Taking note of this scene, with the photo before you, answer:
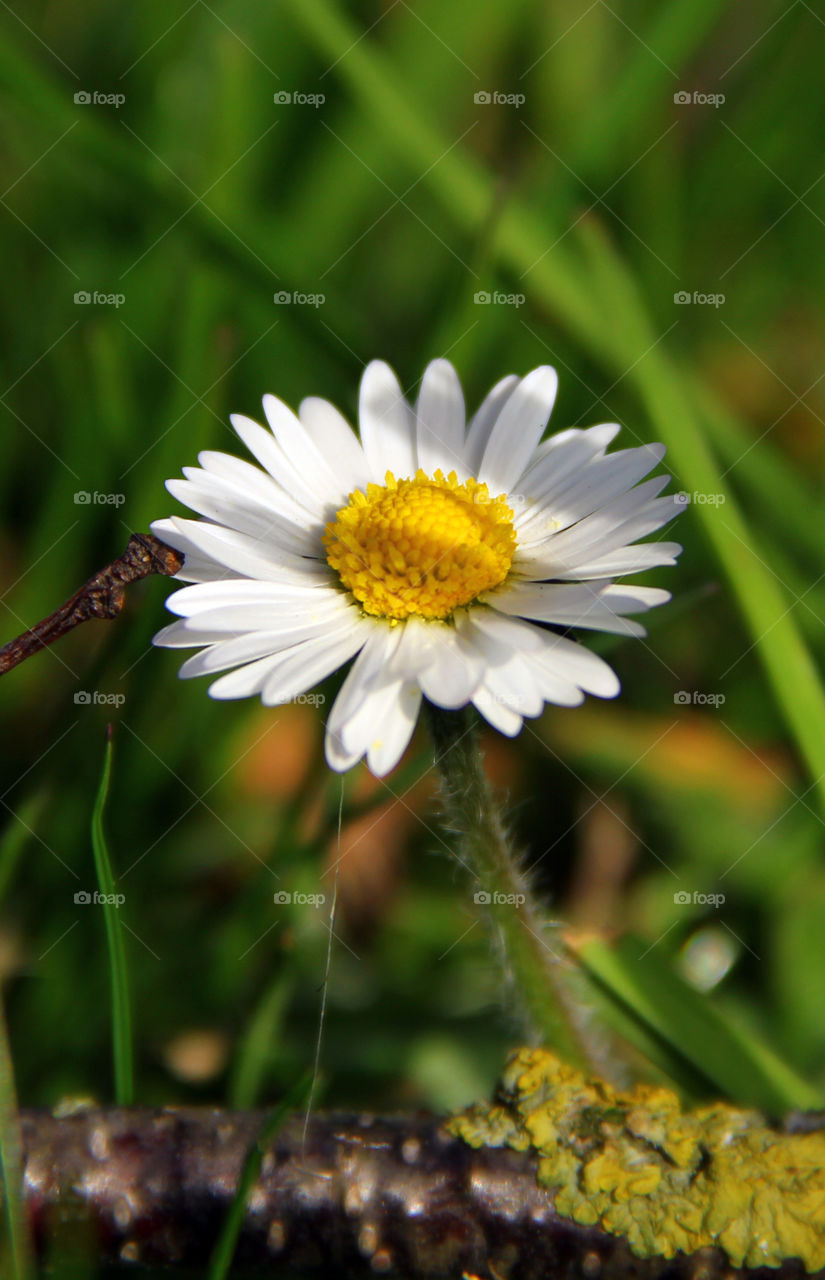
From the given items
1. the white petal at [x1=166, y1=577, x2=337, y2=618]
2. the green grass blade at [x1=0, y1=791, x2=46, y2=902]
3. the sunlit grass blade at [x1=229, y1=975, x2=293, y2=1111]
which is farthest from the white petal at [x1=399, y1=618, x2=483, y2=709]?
the sunlit grass blade at [x1=229, y1=975, x2=293, y2=1111]

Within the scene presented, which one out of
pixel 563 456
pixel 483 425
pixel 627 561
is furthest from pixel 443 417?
pixel 627 561

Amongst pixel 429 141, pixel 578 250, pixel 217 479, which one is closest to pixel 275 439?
pixel 217 479

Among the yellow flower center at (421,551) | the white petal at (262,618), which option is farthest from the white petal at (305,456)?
the white petal at (262,618)

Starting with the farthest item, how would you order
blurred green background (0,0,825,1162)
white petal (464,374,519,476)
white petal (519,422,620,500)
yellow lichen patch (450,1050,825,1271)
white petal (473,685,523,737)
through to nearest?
blurred green background (0,0,825,1162), white petal (464,374,519,476), white petal (519,422,620,500), yellow lichen patch (450,1050,825,1271), white petal (473,685,523,737)

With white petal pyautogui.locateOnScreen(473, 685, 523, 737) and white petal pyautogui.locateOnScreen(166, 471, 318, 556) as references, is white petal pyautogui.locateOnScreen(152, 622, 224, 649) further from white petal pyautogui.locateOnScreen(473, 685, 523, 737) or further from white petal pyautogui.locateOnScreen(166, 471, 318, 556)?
white petal pyautogui.locateOnScreen(473, 685, 523, 737)

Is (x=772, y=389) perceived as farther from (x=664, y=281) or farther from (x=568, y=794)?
(x=568, y=794)
